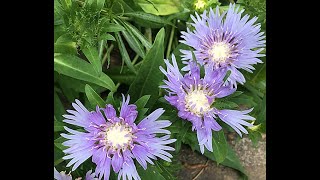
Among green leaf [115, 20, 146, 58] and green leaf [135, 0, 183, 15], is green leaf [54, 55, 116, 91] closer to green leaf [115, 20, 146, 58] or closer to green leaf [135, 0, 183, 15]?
green leaf [115, 20, 146, 58]

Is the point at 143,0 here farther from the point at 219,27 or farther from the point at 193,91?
the point at 193,91

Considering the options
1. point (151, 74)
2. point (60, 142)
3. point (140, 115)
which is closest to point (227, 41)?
point (151, 74)

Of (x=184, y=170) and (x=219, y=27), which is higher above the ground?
(x=219, y=27)

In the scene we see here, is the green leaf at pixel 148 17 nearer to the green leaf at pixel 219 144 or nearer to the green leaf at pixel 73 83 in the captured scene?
the green leaf at pixel 73 83

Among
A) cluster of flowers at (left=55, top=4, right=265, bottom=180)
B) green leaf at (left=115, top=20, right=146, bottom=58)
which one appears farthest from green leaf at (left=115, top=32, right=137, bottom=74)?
cluster of flowers at (left=55, top=4, right=265, bottom=180)

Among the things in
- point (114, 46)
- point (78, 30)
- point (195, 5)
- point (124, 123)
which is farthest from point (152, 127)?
point (114, 46)

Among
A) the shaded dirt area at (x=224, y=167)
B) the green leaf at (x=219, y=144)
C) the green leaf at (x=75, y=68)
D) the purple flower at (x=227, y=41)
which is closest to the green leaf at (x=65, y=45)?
the green leaf at (x=75, y=68)
